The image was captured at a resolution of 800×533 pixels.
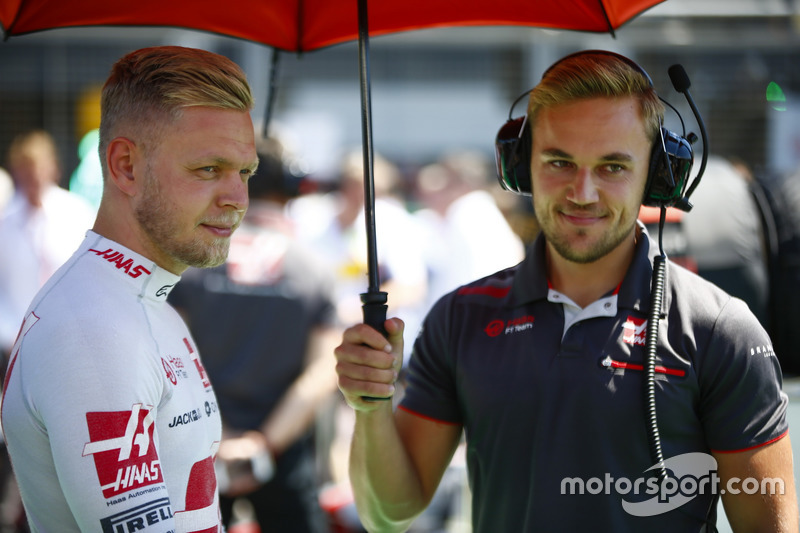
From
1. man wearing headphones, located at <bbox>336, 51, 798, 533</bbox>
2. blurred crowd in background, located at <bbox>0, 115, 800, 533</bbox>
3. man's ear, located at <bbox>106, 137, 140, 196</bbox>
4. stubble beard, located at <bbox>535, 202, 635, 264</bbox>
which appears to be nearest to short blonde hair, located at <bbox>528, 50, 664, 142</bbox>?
man wearing headphones, located at <bbox>336, 51, 798, 533</bbox>

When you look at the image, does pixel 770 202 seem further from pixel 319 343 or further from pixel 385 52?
pixel 385 52

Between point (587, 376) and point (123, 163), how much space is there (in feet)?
3.70

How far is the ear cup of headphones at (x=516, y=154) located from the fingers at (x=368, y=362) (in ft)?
1.98

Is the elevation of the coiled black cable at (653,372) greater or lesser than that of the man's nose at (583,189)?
lesser

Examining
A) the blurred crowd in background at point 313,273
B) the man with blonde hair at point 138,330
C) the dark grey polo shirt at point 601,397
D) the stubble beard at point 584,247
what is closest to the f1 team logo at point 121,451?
the man with blonde hair at point 138,330

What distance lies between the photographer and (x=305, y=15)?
2.31 meters

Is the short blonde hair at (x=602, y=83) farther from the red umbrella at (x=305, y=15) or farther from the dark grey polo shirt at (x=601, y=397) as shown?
the dark grey polo shirt at (x=601, y=397)

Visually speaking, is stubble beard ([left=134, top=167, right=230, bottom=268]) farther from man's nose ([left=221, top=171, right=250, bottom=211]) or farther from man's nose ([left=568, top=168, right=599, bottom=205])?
man's nose ([left=568, top=168, right=599, bottom=205])

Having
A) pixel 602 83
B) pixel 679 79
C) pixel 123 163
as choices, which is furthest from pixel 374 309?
pixel 679 79

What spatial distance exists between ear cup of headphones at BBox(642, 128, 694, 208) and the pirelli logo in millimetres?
1355

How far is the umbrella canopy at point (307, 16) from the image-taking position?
6.93ft

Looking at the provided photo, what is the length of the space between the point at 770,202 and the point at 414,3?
4.52 feet

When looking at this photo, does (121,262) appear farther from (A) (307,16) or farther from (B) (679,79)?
(B) (679,79)

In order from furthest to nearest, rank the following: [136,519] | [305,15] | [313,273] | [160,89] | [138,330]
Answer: [313,273] → [305,15] → [160,89] → [138,330] → [136,519]
